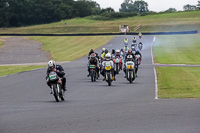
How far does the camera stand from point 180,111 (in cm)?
1129

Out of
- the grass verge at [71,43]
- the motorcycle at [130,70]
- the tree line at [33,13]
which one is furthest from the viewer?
the tree line at [33,13]

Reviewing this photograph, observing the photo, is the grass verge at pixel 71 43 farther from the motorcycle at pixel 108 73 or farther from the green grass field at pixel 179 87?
the motorcycle at pixel 108 73

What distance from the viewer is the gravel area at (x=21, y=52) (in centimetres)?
4720

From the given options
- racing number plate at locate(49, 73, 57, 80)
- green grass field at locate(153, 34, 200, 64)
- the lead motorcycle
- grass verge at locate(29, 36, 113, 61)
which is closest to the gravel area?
grass verge at locate(29, 36, 113, 61)

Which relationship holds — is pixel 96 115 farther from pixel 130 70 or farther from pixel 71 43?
pixel 71 43

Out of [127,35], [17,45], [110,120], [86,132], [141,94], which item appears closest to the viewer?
[86,132]

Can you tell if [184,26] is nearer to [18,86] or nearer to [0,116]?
[18,86]

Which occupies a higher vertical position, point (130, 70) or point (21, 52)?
point (130, 70)

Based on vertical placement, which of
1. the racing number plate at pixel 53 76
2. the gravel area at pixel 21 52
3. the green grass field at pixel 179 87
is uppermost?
the racing number plate at pixel 53 76

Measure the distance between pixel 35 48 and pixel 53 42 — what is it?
354 inches

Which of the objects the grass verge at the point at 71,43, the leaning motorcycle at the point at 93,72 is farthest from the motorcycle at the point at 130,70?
the grass verge at the point at 71,43

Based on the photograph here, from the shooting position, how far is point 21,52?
57094mm

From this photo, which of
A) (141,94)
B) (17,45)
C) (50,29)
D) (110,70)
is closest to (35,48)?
(17,45)

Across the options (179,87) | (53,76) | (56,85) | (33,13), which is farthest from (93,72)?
(33,13)
